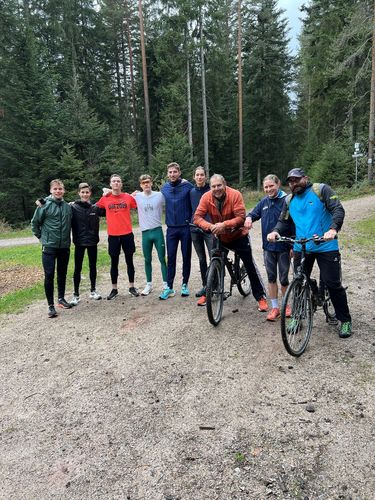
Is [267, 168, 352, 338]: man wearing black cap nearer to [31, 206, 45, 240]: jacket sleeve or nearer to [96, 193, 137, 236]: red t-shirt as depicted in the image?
[96, 193, 137, 236]: red t-shirt

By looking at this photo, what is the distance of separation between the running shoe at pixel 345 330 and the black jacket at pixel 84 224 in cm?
397

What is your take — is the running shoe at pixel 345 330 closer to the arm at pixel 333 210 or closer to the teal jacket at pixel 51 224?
the arm at pixel 333 210

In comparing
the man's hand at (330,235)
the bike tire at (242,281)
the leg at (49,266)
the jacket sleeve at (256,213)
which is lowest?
the bike tire at (242,281)

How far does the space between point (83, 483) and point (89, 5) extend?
A: 34.8 metres

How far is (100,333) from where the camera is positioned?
493 centimetres

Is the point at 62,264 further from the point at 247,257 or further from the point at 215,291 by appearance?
the point at 247,257

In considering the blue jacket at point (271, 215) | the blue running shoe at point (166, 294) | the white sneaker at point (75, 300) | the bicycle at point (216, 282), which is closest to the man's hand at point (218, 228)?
the bicycle at point (216, 282)

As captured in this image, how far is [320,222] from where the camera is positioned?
4066 mm

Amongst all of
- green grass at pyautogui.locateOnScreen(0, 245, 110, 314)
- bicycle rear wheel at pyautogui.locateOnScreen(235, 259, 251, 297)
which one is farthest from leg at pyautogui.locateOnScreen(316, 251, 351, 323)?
green grass at pyautogui.locateOnScreen(0, 245, 110, 314)

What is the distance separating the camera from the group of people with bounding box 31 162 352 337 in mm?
4090

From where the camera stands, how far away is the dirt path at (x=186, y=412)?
7.96 feet

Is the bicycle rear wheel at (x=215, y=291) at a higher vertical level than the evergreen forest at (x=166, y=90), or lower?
lower

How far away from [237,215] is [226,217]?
0.55 ft

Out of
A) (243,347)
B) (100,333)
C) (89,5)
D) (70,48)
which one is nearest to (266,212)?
(243,347)
